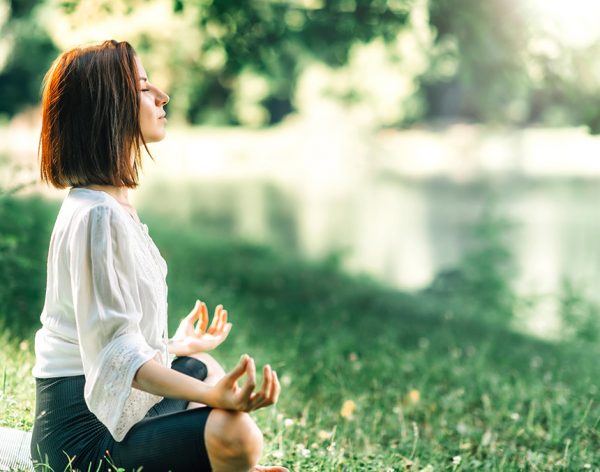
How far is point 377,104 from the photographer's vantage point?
31.5 metres

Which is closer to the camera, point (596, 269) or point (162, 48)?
point (596, 269)

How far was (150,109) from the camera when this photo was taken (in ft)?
7.95

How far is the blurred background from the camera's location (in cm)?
816

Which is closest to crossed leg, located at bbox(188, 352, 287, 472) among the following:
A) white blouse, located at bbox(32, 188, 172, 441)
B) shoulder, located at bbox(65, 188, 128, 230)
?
white blouse, located at bbox(32, 188, 172, 441)

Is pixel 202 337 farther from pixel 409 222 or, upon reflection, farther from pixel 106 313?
pixel 409 222

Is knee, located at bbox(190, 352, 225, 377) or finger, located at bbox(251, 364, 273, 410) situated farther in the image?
knee, located at bbox(190, 352, 225, 377)

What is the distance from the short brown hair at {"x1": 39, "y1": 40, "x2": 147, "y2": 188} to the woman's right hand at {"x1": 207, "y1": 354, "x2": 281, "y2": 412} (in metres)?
0.70

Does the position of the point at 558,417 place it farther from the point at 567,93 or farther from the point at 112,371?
the point at 567,93

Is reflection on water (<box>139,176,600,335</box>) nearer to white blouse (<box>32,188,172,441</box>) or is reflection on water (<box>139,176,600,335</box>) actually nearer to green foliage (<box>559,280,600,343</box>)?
green foliage (<box>559,280,600,343</box>)

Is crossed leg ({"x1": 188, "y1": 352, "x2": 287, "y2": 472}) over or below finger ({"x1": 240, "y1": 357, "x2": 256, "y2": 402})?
below

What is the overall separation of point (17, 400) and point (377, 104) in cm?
2914

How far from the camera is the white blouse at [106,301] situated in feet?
7.09

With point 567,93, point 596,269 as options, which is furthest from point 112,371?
point 596,269

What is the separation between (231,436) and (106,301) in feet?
1.66
